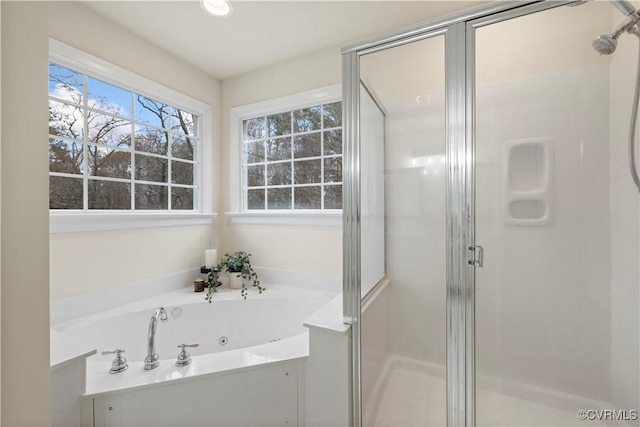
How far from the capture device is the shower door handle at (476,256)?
1.21 meters

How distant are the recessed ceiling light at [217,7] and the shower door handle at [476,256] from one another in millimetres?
1882

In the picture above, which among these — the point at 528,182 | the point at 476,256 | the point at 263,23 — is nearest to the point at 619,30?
the point at 528,182

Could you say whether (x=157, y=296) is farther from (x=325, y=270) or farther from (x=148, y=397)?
(x=325, y=270)

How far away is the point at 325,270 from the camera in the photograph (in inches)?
86.0

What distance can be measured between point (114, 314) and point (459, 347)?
1.96 metres

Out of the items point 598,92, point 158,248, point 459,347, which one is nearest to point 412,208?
point 459,347

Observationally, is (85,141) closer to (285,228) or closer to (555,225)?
(285,228)

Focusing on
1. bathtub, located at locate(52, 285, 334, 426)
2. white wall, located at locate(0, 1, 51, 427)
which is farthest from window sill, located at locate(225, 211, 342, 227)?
white wall, located at locate(0, 1, 51, 427)

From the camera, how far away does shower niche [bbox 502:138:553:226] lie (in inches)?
47.3

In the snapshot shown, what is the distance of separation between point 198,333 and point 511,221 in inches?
80.2

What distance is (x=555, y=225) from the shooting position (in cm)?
121

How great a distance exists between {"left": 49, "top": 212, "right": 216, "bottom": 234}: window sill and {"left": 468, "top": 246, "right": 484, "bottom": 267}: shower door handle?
2053 millimetres

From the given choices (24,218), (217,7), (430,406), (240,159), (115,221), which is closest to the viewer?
(24,218)

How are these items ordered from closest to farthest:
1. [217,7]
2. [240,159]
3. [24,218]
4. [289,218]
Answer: [24,218]
[217,7]
[289,218]
[240,159]
